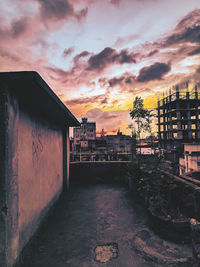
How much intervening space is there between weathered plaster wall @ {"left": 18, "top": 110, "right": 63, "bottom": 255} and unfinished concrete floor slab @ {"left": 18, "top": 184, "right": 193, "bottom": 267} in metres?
0.46

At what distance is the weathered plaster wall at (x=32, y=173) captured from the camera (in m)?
3.11

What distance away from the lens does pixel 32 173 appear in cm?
369

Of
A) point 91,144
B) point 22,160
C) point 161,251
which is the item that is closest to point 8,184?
→ point 22,160

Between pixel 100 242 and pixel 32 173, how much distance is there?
7.97 feet

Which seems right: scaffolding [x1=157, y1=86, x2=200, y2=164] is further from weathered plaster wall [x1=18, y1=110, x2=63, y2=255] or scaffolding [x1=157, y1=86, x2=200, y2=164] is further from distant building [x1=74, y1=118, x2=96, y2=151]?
weathered plaster wall [x1=18, y1=110, x2=63, y2=255]

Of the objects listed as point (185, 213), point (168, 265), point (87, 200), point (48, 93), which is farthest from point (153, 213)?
point (48, 93)

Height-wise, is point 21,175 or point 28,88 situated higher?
point 28,88

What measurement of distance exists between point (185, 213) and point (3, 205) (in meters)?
4.06

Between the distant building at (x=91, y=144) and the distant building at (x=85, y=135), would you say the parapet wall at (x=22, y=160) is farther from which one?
the distant building at (x=85, y=135)

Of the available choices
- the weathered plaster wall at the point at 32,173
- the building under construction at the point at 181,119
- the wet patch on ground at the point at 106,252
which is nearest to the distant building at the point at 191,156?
the building under construction at the point at 181,119

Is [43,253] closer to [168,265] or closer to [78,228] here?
[78,228]

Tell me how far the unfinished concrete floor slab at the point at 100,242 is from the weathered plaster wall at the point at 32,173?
457mm

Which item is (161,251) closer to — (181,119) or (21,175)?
(21,175)

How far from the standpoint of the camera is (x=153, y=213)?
369cm
